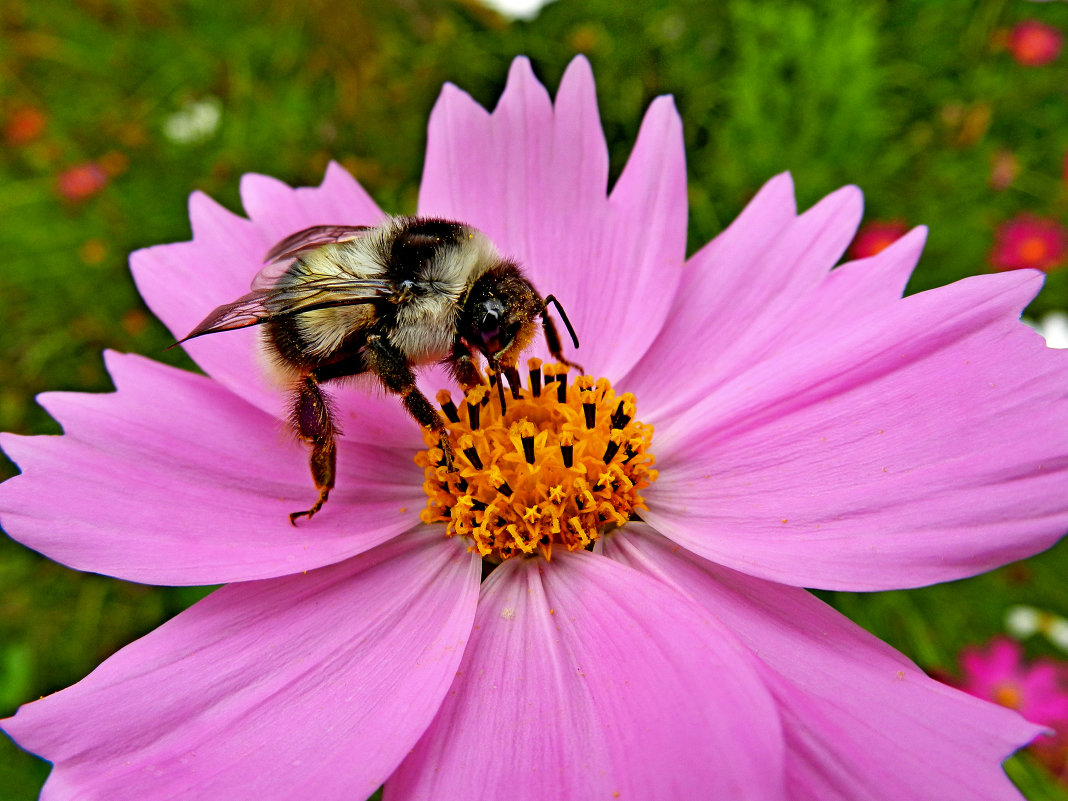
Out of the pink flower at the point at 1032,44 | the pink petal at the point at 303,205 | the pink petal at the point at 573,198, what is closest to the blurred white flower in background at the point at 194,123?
the pink petal at the point at 303,205

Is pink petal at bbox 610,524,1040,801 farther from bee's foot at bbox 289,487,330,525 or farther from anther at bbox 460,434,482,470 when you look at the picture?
bee's foot at bbox 289,487,330,525

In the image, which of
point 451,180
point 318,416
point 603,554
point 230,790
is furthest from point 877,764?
point 451,180

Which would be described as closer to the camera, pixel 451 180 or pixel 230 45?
pixel 451 180

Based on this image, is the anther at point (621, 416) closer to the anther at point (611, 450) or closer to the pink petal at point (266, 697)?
the anther at point (611, 450)

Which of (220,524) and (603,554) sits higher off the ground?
(220,524)

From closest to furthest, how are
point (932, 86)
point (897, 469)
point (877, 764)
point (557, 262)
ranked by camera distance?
point (877, 764)
point (897, 469)
point (557, 262)
point (932, 86)

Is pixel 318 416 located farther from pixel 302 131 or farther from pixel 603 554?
pixel 302 131

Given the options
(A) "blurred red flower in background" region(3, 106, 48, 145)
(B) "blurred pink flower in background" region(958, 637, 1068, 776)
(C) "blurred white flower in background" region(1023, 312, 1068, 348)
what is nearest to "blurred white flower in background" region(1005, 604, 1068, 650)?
(B) "blurred pink flower in background" region(958, 637, 1068, 776)
